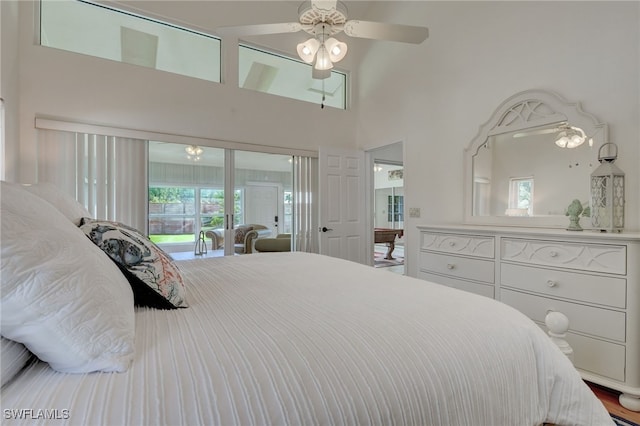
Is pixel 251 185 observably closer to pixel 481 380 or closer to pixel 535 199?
pixel 535 199

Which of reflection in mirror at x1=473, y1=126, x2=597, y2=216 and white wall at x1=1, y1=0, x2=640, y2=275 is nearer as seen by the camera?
white wall at x1=1, y1=0, x2=640, y2=275

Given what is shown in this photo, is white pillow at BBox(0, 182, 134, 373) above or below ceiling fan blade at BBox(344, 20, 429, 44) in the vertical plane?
below

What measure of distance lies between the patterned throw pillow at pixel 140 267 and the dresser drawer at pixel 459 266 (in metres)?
2.18

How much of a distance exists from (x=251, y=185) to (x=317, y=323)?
3.30m

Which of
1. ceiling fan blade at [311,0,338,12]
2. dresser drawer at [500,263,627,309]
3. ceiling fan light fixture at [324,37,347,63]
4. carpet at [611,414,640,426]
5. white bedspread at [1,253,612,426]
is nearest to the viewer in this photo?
white bedspread at [1,253,612,426]

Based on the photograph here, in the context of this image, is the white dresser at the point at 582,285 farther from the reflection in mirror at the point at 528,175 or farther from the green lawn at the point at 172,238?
the green lawn at the point at 172,238

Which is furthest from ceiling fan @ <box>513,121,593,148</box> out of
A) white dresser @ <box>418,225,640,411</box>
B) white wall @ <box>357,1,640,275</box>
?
white dresser @ <box>418,225,640,411</box>

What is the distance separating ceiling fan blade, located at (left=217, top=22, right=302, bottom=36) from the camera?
6.92 ft

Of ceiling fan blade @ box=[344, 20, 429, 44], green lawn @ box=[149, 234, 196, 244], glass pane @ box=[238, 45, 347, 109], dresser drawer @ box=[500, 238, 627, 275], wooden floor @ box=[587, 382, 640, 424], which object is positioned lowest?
wooden floor @ box=[587, 382, 640, 424]

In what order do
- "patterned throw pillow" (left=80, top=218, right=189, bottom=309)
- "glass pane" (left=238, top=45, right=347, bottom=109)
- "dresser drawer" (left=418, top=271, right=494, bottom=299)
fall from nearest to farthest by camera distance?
"patterned throw pillow" (left=80, top=218, right=189, bottom=309), "dresser drawer" (left=418, top=271, right=494, bottom=299), "glass pane" (left=238, top=45, right=347, bottom=109)

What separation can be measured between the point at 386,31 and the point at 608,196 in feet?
5.93

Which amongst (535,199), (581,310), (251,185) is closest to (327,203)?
(251,185)

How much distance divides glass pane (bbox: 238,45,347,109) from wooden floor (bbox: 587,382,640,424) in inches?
142

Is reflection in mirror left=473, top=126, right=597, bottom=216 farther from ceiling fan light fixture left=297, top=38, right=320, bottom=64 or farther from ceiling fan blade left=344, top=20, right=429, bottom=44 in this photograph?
ceiling fan light fixture left=297, top=38, right=320, bottom=64
